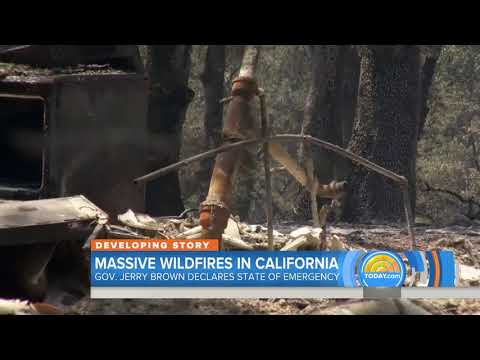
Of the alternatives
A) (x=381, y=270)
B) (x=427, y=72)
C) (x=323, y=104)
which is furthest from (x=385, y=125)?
(x=381, y=270)

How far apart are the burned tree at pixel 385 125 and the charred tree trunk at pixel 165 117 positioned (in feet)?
9.29

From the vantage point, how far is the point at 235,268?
7031 mm

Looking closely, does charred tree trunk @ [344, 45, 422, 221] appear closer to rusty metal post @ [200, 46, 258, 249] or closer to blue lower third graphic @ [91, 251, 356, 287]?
rusty metal post @ [200, 46, 258, 249]

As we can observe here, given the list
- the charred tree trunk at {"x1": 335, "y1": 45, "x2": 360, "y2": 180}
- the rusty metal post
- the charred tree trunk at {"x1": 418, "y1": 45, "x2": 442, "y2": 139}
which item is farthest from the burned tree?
the rusty metal post

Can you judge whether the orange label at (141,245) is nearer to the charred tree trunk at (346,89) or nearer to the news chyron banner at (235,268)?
the news chyron banner at (235,268)

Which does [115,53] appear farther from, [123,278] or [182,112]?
[182,112]

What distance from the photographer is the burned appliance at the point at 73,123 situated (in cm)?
867

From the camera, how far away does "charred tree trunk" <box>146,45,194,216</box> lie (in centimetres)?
1420

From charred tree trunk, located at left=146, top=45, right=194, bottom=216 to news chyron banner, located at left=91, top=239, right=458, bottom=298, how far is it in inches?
274

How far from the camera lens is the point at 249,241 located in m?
10.2

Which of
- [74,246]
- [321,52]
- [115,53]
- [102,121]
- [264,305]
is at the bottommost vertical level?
[264,305]

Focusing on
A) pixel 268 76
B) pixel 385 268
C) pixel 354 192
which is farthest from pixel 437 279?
pixel 268 76

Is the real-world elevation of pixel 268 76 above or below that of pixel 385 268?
above

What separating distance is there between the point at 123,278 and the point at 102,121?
2516 millimetres
